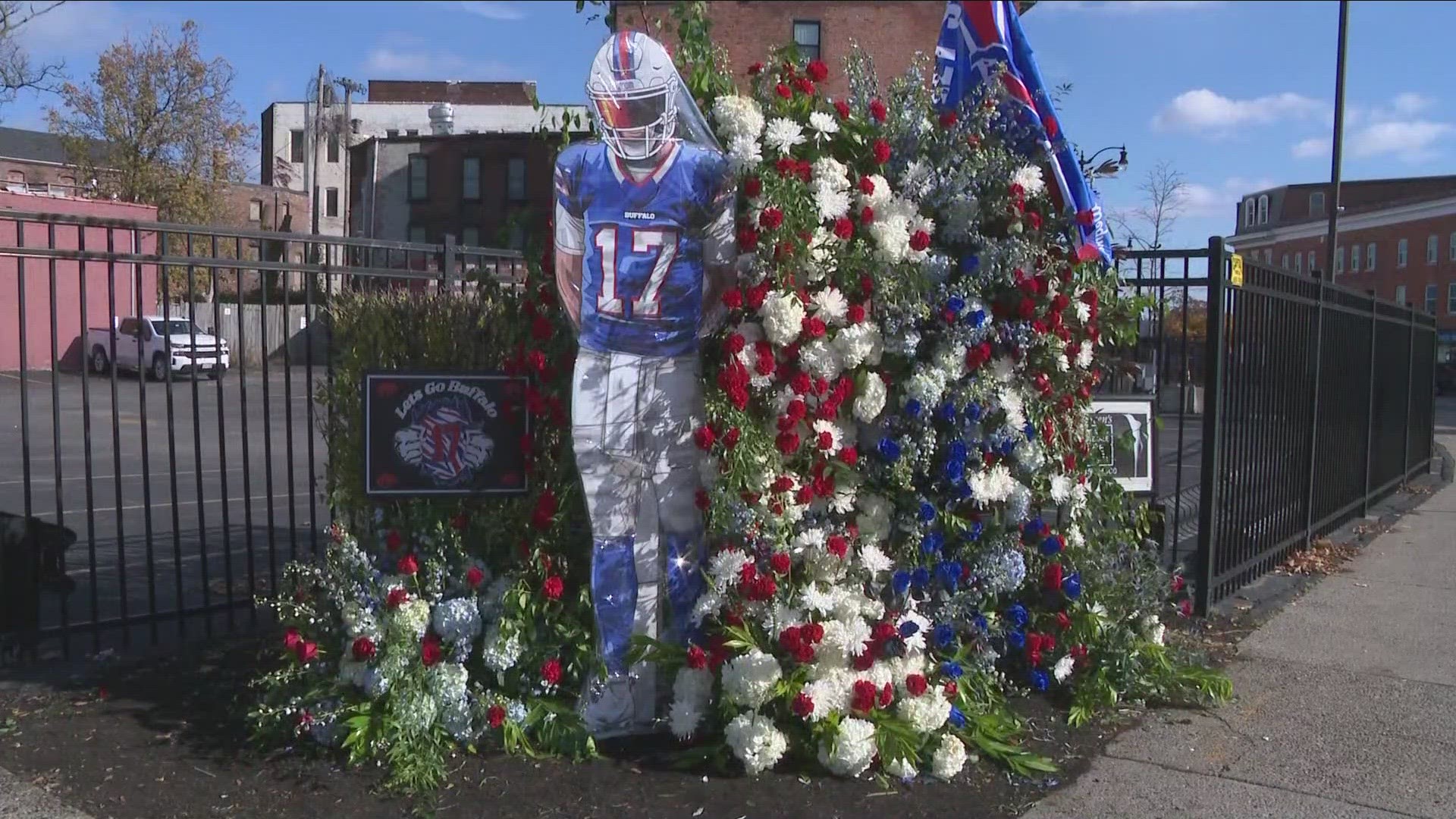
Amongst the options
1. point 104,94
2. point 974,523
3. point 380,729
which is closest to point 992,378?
point 974,523

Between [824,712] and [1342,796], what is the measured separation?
77.2 inches

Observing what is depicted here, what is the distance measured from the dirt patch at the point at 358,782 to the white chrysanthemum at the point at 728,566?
28.9 inches

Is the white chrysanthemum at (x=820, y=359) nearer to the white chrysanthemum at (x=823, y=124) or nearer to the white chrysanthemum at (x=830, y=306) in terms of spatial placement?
the white chrysanthemum at (x=830, y=306)

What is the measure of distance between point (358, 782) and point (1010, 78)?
3829mm

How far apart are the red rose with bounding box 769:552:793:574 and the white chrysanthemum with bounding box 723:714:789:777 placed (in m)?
0.55

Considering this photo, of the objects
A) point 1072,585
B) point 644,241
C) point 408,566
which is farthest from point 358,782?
point 1072,585

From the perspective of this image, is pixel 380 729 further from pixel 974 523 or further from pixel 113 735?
pixel 974 523

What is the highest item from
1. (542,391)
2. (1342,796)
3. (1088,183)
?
(1088,183)

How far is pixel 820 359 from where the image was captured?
484cm

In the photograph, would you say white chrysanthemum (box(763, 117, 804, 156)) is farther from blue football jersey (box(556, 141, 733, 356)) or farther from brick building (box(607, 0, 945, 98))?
brick building (box(607, 0, 945, 98))

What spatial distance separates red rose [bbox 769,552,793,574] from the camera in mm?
4742

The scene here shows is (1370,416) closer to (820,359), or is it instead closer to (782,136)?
(820,359)

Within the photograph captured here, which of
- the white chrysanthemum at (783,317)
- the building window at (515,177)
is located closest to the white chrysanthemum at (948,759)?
the white chrysanthemum at (783,317)

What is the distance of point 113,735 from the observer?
5.05 meters
